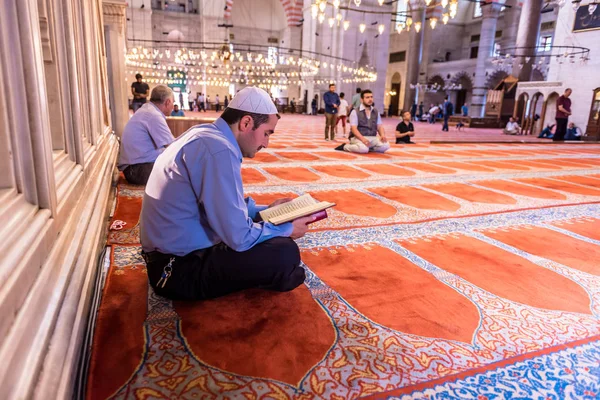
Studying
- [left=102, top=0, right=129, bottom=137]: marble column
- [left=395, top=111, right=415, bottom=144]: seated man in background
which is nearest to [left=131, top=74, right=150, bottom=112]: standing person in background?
[left=102, top=0, right=129, bottom=137]: marble column

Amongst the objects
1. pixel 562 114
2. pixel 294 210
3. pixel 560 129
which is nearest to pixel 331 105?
pixel 562 114

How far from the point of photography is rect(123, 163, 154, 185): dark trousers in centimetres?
356

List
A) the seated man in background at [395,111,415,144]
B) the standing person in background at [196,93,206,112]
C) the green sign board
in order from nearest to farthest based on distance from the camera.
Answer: the seated man in background at [395,111,415,144] → the standing person in background at [196,93,206,112] → the green sign board

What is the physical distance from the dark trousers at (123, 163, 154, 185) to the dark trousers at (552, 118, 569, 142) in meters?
10.4

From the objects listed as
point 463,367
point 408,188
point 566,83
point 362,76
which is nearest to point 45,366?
point 463,367

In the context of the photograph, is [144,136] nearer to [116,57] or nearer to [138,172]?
[138,172]

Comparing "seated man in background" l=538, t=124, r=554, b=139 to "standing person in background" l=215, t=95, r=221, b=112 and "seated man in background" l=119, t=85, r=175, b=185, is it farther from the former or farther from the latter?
"standing person in background" l=215, t=95, r=221, b=112

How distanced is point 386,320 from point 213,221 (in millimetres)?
761

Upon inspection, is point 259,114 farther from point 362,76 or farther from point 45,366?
point 362,76

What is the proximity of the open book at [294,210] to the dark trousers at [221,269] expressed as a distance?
88mm

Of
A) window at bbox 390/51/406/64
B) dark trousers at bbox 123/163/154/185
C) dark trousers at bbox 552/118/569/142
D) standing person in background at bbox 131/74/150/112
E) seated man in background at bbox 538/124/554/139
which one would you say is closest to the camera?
dark trousers at bbox 123/163/154/185

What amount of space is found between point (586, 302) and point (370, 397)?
1.22m

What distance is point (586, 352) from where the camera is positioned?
141 centimetres

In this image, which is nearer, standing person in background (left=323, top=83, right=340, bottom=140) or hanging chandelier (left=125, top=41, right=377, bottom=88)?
standing person in background (left=323, top=83, right=340, bottom=140)
